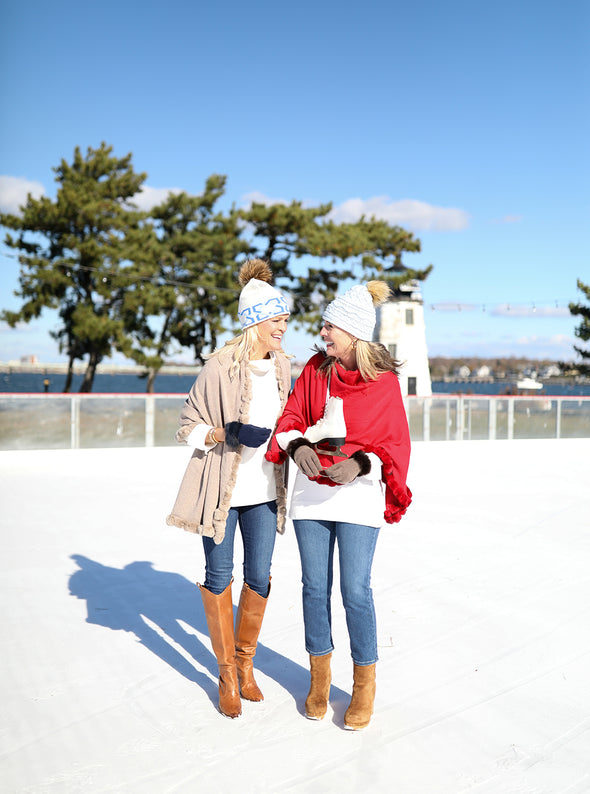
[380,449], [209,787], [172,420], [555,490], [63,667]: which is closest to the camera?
[209,787]

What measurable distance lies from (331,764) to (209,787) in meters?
0.38

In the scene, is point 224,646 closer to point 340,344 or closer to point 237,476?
point 237,476

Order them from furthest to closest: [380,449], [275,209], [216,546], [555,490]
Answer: [275,209], [555,490], [216,546], [380,449]

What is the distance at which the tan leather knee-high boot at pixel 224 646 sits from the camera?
103 inches

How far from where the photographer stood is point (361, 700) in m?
2.52

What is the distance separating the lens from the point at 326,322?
2602 millimetres

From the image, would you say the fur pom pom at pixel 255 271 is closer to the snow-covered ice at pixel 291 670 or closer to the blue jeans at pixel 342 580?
the blue jeans at pixel 342 580

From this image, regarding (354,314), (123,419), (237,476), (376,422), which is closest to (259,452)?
(237,476)

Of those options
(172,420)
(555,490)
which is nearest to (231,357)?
(555,490)

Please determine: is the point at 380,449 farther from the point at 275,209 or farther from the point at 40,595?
the point at 275,209

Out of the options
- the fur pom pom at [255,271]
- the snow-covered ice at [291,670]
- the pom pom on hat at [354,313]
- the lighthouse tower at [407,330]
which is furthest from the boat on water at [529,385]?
the pom pom on hat at [354,313]

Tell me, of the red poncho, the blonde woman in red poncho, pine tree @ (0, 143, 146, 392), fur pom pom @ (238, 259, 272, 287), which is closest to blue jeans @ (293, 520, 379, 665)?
the blonde woman in red poncho

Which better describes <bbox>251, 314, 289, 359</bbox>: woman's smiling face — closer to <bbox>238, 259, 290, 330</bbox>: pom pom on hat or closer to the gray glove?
<bbox>238, 259, 290, 330</bbox>: pom pom on hat

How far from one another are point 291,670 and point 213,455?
1036 millimetres
